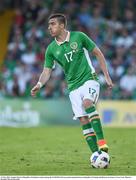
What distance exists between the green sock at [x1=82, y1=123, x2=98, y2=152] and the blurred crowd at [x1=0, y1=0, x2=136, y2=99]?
11.7 meters

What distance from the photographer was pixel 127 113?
74.9ft

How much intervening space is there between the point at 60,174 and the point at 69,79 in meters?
1.97

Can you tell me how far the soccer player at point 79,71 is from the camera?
1145 cm

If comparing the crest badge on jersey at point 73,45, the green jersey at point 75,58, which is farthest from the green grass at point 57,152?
the crest badge on jersey at point 73,45

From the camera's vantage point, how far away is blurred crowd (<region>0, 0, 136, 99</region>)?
79.7ft

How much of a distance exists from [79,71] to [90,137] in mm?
1100

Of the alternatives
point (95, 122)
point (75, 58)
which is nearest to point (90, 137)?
point (95, 122)

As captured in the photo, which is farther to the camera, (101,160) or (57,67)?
(57,67)

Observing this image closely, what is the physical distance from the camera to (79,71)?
37.9 feet

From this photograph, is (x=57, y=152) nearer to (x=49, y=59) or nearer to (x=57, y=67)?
(x=49, y=59)

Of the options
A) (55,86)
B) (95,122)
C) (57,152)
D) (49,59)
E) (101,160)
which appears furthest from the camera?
(55,86)

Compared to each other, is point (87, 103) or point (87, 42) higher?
point (87, 42)

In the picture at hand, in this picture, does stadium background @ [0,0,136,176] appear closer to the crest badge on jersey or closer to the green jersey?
the green jersey

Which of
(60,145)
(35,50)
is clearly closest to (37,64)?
(35,50)
